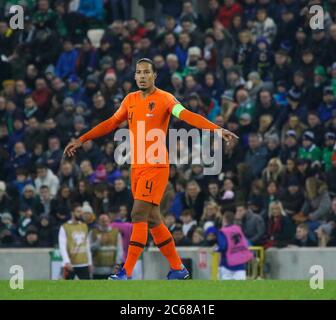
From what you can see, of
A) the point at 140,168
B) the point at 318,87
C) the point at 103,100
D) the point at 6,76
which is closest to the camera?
the point at 140,168

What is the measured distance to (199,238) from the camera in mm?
21766

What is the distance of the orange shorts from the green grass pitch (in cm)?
92

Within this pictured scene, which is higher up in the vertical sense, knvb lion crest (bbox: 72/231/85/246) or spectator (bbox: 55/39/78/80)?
spectator (bbox: 55/39/78/80)

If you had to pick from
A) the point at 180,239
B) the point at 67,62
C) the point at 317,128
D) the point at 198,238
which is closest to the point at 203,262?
the point at 198,238

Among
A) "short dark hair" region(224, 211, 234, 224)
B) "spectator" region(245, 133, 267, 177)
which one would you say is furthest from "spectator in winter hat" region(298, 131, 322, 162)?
"short dark hair" region(224, 211, 234, 224)

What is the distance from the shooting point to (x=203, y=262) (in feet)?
70.4

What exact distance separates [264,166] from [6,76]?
6611 mm

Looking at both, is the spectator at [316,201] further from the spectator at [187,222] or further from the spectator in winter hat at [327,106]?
the spectator at [187,222]

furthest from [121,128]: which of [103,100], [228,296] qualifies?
[228,296]

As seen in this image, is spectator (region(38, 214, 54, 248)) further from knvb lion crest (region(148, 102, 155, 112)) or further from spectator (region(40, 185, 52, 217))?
knvb lion crest (region(148, 102, 155, 112))

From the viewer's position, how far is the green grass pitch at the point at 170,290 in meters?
13.1

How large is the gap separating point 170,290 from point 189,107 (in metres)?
10.4

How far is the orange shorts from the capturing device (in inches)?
569

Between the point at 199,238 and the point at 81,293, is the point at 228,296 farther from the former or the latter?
the point at 199,238
